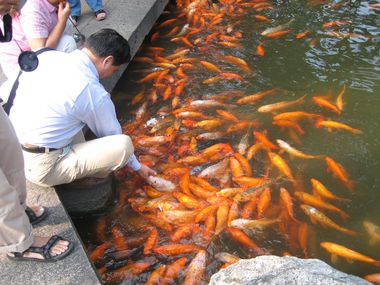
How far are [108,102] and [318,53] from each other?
4.44 m

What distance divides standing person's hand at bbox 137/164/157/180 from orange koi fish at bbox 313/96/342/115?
2625 mm

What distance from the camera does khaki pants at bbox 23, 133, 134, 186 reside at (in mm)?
3598

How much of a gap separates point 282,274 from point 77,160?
6.76ft

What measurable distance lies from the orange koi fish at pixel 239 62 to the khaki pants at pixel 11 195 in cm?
423

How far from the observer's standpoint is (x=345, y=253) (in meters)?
3.86

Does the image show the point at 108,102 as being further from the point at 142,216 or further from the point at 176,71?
the point at 176,71

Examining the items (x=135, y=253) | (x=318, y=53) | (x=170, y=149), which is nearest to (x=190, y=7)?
(x=318, y=53)

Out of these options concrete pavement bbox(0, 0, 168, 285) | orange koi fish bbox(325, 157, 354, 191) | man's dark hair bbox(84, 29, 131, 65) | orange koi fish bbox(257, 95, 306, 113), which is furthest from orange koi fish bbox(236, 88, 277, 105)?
concrete pavement bbox(0, 0, 168, 285)

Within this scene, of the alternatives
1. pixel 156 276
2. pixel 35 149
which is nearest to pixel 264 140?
pixel 156 276

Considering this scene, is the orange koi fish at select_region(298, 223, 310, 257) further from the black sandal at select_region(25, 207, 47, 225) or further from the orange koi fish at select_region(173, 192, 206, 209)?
the black sandal at select_region(25, 207, 47, 225)

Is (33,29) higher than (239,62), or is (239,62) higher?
(33,29)

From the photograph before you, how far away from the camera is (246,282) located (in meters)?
2.61

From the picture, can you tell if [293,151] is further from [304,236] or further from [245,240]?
[245,240]

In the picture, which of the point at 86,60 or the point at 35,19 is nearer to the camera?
the point at 86,60
